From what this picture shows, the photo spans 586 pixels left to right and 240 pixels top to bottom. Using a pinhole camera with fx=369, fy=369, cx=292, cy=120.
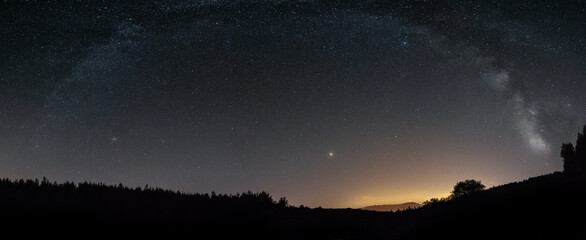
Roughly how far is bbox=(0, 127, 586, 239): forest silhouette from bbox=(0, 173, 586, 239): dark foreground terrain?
0.08 feet

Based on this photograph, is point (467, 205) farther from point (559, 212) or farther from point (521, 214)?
point (559, 212)

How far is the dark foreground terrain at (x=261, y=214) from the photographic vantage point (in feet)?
36.1

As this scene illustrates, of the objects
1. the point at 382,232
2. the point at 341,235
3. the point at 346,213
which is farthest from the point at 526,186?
the point at 346,213

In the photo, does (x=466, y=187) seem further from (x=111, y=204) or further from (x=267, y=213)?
(x=111, y=204)

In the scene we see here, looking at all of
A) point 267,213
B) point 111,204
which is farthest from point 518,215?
point 111,204

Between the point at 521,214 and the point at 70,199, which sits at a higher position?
the point at 70,199

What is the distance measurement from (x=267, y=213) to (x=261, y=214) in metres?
0.46

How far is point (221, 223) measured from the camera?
49.0ft

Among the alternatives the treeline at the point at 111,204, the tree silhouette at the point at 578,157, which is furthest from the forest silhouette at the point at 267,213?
the tree silhouette at the point at 578,157

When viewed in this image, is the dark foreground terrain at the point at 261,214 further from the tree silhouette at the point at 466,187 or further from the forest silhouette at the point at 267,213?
the tree silhouette at the point at 466,187

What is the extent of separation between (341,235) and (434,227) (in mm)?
4469

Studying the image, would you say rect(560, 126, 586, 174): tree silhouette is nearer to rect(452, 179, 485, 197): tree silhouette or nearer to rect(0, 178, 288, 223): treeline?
rect(452, 179, 485, 197): tree silhouette

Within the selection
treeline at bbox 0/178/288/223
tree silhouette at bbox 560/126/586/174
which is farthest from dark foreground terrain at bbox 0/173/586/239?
tree silhouette at bbox 560/126/586/174

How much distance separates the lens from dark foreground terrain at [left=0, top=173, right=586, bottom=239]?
1101 centimetres
